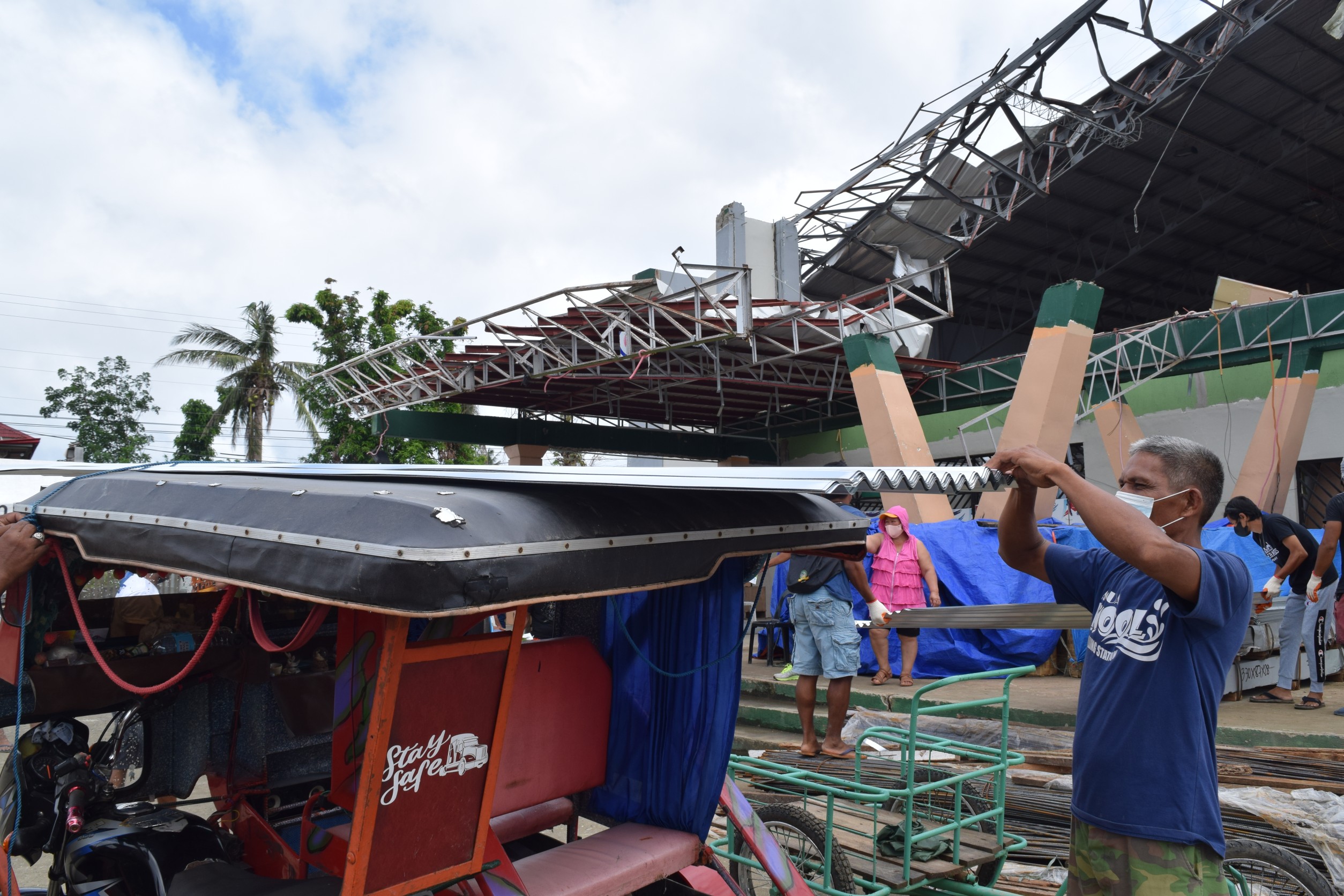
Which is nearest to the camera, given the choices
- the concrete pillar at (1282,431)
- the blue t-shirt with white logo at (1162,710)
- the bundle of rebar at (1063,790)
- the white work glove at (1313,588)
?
the blue t-shirt with white logo at (1162,710)

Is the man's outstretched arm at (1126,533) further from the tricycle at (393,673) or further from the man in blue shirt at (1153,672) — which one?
the tricycle at (393,673)

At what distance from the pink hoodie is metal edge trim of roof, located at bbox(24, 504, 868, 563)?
5.46 m

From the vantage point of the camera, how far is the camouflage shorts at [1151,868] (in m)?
2.20

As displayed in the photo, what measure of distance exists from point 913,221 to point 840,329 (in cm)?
508

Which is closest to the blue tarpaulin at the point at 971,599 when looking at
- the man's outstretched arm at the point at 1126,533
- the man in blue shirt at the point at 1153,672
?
the man in blue shirt at the point at 1153,672

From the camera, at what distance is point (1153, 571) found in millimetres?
2123

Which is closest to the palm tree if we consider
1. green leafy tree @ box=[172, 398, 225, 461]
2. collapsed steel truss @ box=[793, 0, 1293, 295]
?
green leafy tree @ box=[172, 398, 225, 461]

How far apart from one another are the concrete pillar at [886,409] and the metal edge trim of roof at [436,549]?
9.92 metres

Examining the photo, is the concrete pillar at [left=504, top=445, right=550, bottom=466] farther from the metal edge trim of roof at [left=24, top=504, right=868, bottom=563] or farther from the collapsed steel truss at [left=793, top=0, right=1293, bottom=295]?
the metal edge trim of roof at [left=24, top=504, right=868, bottom=563]

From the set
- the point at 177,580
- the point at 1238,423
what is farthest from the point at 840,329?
the point at 177,580

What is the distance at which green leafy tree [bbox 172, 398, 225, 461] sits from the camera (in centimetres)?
2906

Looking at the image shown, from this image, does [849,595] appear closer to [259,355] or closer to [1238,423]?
[1238,423]

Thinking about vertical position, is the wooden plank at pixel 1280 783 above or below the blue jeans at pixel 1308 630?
below

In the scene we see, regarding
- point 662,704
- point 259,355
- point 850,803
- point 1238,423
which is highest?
point 259,355
